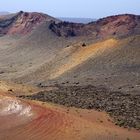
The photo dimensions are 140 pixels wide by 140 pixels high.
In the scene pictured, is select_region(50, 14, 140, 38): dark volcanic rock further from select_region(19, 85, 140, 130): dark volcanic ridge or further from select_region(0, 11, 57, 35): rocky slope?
select_region(19, 85, 140, 130): dark volcanic ridge

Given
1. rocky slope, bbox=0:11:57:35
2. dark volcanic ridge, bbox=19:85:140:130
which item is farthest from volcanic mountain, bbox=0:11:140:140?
rocky slope, bbox=0:11:57:35

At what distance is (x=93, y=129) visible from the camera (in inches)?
912

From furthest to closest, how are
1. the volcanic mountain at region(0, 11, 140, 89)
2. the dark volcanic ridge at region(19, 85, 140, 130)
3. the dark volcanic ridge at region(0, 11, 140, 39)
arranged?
the dark volcanic ridge at region(0, 11, 140, 39) < the volcanic mountain at region(0, 11, 140, 89) < the dark volcanic ridge at region(19, 85, 140, 130)

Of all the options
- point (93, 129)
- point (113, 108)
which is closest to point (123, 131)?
point (93, 129)

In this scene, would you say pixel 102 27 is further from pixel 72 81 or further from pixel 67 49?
pixel 72 81

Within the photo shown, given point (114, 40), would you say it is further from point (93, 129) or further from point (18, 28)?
point (18, 28)

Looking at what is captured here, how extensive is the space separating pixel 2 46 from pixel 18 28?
14850mm

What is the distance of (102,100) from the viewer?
31125 millimetres

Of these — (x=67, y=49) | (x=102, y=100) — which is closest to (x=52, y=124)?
(x=102, y=100)

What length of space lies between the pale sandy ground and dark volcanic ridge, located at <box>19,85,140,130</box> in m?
0.97

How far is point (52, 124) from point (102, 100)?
8.24m

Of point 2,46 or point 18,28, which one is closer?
point 2,46

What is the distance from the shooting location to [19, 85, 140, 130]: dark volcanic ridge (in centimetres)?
2646

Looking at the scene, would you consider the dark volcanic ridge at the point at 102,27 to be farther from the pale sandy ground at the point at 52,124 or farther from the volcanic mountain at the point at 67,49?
the pale sandy ground at the point at 52,124
